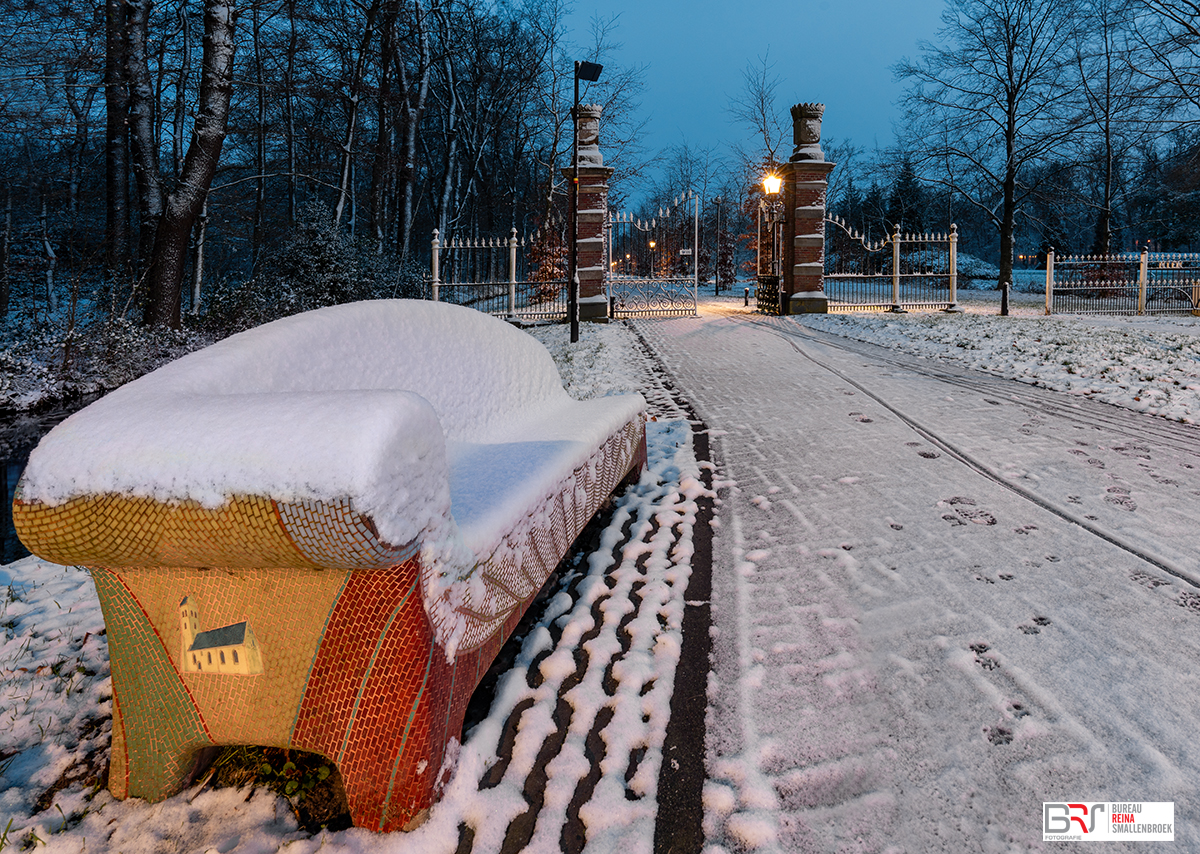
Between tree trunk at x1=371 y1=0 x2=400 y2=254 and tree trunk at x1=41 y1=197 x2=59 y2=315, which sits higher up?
tree trunk at x1=371 y1=0 x2=400 y2=254

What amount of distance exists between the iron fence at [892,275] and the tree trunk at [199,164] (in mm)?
13674

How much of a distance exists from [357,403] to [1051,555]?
122 inches

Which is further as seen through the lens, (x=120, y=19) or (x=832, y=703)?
(x=120, y=19)

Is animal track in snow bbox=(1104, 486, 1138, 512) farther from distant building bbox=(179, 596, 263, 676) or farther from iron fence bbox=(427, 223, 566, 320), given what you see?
iron fence bbox=(427, 223, 566, 320)

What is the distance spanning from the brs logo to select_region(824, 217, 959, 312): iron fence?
17.4 meters

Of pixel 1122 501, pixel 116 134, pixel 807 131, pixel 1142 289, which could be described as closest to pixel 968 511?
pixel 1122 501

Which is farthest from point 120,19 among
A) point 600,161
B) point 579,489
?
point 579,489

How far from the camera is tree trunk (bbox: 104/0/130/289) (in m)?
10.4

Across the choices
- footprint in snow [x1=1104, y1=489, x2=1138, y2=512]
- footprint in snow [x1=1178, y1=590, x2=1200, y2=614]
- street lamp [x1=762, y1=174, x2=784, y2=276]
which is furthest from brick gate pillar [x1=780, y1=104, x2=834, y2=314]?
footprint in snow [x1=1178, y1=590, x2=1200, y2=614]

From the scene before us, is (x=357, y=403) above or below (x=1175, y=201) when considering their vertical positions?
below

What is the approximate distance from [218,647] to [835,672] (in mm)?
1828

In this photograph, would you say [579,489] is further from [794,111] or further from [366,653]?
[794,111]

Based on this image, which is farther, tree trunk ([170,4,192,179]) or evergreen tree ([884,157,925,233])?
evergreen tree ([884,157,925,233])

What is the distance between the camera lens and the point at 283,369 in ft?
6.98
